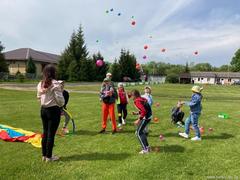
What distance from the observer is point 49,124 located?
594 cm

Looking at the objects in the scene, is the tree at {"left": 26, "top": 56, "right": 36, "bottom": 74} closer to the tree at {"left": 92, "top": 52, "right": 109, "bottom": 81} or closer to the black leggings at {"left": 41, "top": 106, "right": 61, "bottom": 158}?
the tree at {"left": 92, "top": 52, "right": 109, "bottom": 81}

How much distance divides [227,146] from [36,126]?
6.58 metres

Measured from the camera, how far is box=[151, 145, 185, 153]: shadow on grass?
23.0ft

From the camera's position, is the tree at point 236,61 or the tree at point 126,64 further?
the tree at point 236,61

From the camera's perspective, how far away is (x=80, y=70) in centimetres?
6109

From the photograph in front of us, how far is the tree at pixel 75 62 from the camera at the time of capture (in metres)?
60.7

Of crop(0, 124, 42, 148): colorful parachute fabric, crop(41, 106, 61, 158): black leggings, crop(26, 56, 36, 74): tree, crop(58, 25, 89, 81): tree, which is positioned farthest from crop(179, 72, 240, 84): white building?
crop(41, 106, 61, 158): black leggings

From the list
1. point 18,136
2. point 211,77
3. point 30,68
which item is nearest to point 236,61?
point 211,77

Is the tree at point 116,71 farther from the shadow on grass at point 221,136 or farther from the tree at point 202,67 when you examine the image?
the tree at point 202,67

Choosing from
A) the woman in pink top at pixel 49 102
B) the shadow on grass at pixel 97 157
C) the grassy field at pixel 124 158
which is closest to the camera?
the grassy field at pixel 124 158

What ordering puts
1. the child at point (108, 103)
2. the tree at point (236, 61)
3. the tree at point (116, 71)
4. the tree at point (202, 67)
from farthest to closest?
1. the tree at point (202, 67)
2. the tree at point (236, 61)
3. the tree at point (116, 71)
4. the child at point (108, 103)

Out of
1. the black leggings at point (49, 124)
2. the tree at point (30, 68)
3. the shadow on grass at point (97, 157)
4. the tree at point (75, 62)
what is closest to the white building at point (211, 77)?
the tree at point (75, 62)

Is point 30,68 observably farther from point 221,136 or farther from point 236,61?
point 236,61

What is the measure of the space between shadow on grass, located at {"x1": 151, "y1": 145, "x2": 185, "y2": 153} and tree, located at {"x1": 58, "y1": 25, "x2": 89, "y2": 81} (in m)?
54.2
